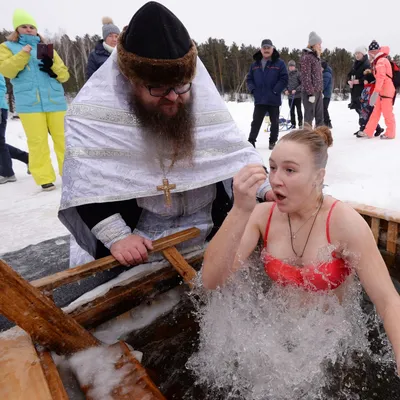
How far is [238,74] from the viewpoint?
132 feet

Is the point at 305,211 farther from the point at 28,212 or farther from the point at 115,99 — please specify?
the point at 28,212

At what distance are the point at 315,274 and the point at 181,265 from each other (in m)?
0.80

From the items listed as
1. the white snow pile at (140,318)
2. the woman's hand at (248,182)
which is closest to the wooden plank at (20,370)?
the white snow pile at (140,318)

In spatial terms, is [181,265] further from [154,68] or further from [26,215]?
[26,215]

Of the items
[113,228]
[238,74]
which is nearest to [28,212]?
[113,228]

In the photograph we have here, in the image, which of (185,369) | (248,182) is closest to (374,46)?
(248,182)

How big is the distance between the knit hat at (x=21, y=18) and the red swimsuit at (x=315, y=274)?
15.3ft

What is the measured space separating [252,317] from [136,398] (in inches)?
32.9

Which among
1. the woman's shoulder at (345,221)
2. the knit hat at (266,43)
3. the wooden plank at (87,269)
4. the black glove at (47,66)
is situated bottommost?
the wooden plank at (87,269)

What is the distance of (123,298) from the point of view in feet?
6.58

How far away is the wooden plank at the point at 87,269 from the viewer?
1.66 m

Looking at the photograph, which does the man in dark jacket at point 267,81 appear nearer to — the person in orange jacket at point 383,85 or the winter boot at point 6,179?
the person in orange jacket at point 383,85

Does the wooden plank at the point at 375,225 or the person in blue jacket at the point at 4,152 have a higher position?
the person in blue jacket at the point at 4,152

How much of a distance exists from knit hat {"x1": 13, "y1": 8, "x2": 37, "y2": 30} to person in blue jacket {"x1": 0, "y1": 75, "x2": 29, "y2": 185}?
136cm
